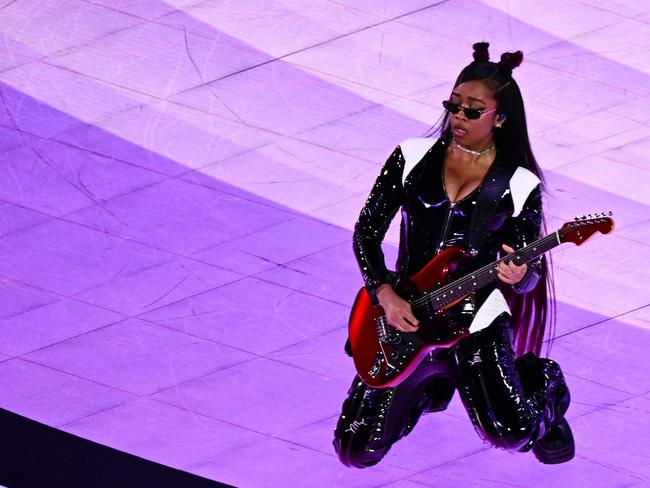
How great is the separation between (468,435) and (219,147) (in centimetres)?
289

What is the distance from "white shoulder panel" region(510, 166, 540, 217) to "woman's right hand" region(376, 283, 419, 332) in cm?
53

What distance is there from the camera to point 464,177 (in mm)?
6266

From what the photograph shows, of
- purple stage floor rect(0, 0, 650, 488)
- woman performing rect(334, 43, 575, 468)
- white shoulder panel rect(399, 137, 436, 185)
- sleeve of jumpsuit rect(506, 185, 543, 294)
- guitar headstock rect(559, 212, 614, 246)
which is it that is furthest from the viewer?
purple stage floor rect(0, 0, 650, 488)

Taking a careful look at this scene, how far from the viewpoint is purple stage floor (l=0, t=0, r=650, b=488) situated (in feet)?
22.6

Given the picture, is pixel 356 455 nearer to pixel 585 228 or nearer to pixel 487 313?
pixel 487 313

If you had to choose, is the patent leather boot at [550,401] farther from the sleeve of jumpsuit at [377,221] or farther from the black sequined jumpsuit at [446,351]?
the sleeve of jumpsuit at [377,221]

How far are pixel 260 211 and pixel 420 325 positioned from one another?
2.49 meters

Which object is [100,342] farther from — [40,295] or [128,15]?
[128,15]

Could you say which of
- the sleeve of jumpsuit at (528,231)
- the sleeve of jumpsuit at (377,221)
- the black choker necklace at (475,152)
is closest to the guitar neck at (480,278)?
the sleeve of jumpsuit at (528,231)

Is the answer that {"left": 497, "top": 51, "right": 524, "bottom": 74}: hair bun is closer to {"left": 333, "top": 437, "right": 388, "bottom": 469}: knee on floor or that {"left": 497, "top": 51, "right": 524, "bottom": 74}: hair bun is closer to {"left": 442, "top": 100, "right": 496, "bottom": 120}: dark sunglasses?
{"left": 442, "top": 100, "right": 496, "bottom": 120}: dark sunglasses

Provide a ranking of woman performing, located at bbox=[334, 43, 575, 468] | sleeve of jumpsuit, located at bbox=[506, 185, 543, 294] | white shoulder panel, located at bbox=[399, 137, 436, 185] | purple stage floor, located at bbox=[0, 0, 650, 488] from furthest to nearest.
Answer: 1. purple stage floor, located at bbox=[0, 0, 650, 488]
2. white shoulder panel, located at bbox=[399, 137, 436, 185]
3. woman performing, located at bbox=[334, 43, 575, 468]
4. sleeve of jumpsuit, located at bbox=[506, 185, 543, 294]

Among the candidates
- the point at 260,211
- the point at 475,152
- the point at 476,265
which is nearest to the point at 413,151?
the point at 475,152

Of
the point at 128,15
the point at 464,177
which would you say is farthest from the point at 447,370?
the point at 128,15

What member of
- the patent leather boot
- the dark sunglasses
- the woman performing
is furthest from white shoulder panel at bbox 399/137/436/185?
the patent leather boot
